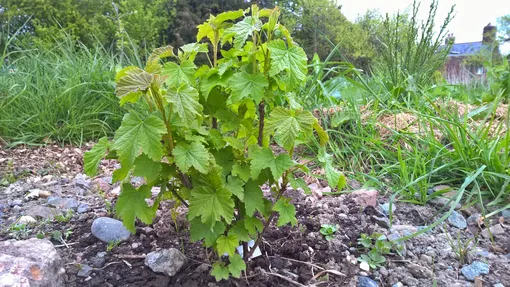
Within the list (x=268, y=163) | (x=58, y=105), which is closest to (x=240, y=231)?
(x=268, y=163)

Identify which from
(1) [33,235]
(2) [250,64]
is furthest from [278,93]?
(1) [33,235]

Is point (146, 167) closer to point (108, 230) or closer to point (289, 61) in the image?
point (289, 61)

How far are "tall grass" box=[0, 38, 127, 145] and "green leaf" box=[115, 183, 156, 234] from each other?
7.48 feet

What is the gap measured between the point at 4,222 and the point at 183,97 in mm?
1307

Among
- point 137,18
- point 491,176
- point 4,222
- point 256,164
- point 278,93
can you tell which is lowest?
point 491,176

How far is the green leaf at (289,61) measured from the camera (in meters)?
1.00

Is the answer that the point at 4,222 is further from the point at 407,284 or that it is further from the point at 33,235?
the point at 407,284

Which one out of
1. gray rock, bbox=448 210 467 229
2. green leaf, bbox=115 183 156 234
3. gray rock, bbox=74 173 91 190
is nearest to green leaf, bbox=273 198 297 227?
green leaf, bbox=115 183 156 234

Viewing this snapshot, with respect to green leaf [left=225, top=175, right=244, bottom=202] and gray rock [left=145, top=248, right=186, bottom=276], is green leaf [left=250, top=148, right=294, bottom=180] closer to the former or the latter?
green leaf [left=225, top=175, right=244, bottom=202]

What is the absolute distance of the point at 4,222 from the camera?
1741mm

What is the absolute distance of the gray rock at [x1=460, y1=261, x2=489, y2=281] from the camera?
1434mm

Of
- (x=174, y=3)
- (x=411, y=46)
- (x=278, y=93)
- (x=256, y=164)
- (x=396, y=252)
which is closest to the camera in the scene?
(x=256, y=164)

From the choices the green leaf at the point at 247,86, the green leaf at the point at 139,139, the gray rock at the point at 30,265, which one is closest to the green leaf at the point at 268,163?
the green leaf at the point at 247,86

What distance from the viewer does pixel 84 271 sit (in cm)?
132
